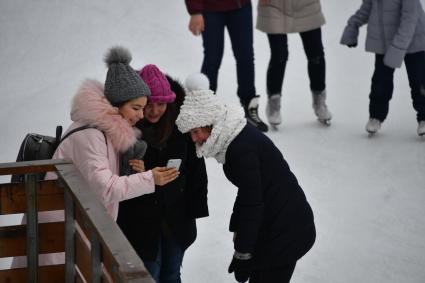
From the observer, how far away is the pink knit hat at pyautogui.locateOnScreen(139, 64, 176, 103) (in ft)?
12.6

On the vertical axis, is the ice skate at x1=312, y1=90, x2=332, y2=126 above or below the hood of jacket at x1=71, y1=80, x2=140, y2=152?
below

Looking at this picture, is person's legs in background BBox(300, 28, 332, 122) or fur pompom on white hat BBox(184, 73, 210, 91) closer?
fur pompom on white hat BBox(184, 73, 210, 91)

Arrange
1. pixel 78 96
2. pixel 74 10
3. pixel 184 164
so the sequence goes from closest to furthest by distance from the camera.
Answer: pixel 78 96, pixel 184 164, pixel 74 10

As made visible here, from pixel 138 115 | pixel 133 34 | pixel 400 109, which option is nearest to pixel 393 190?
pixel 400 109

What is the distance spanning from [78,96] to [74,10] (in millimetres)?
7452

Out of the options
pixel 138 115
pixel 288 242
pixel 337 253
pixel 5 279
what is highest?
pixel 138 115

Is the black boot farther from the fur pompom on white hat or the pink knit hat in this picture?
the fur pompom on white hat

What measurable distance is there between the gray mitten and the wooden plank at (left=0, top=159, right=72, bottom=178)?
0.23 m

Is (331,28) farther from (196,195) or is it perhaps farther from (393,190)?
(196,195)

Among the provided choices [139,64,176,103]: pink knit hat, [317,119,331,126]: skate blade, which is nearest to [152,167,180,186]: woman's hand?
[139,64,176,103]: pink knit hat

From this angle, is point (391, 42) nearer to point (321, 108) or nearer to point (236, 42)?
point (321, 108)

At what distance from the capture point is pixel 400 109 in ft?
27.2

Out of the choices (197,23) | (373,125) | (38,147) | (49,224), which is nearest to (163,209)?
(49,224)

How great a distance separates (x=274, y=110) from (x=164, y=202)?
12.0 feet
